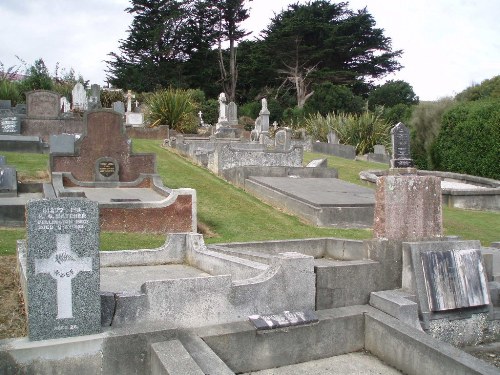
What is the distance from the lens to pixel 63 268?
443 cm

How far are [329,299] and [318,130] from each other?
2828 centimetres

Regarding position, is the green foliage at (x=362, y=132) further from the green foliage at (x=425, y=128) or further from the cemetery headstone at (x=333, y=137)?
the green foliage at (x=425, y=128)

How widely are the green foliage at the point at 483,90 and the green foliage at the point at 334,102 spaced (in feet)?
27.7

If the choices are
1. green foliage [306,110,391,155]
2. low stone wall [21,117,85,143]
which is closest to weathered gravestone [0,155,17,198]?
low stone wall [21,117,85,143]

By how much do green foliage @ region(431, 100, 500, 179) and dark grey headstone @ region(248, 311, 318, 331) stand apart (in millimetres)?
Answer: 17666

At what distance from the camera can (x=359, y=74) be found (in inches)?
2076

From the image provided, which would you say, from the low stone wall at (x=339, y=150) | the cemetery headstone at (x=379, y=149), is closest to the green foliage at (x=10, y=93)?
the low stone wall at (x=339, y=150)

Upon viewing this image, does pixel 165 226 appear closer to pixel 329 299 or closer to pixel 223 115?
pixel 329 299

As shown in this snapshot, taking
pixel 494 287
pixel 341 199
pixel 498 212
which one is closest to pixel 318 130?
pixel 498 212

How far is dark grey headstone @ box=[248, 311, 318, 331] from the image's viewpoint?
17.2 ft

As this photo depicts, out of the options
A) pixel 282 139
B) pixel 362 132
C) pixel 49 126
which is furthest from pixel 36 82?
pixel 362 132

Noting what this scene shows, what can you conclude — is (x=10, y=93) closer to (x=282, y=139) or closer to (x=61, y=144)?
(x=282, y=139)

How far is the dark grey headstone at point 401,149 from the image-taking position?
718 cm

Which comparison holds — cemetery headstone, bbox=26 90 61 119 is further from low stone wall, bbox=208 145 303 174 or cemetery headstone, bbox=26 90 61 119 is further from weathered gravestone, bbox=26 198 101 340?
weathered gravestone, bbox=26 198 101 340
